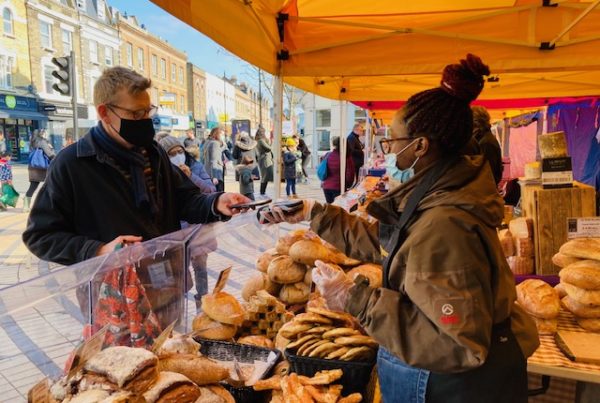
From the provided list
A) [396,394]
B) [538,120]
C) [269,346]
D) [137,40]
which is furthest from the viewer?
[137,40]

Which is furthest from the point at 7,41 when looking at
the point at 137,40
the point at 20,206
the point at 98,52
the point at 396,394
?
the point at 396,394

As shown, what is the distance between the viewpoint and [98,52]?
3425 centimetres

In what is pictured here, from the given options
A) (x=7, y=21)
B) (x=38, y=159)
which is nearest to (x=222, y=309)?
(x=38, y=159)

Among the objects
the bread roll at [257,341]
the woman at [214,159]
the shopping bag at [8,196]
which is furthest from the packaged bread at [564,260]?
the shopping bag at [8,196]

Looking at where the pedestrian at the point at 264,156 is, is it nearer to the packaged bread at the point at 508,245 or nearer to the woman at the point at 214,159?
the woman at the point at 214,159

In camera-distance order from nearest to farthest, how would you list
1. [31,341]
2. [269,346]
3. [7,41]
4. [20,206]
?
[31,341] < [269,346] < [20,206] < [7,41]

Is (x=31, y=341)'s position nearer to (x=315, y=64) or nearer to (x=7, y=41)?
(x=315, y=64)

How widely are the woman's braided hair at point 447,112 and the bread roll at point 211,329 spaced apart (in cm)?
118

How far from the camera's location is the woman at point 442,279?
1270 millimetres

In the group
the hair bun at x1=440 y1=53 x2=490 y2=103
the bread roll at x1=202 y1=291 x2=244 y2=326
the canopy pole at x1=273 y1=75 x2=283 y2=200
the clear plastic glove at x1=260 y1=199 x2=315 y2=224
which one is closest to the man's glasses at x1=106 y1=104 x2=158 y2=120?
the clear plastic glove at x1=260 y1=199 x2=315 y2=224

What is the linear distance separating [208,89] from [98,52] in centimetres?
2395

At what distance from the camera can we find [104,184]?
82.2 inches

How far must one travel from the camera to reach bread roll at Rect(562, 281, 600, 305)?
2156mm

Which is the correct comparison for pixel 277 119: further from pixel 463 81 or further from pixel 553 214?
pixel 463 81
